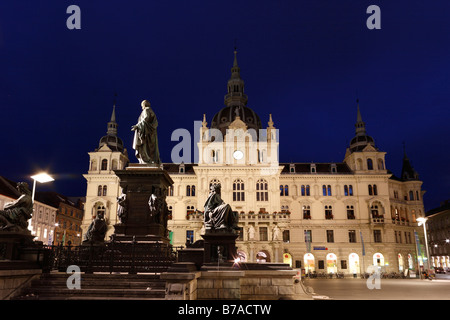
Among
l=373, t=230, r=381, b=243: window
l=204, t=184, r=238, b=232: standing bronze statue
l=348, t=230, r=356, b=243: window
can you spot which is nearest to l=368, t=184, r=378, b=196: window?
l=373, t=230, r=381, b=243: window

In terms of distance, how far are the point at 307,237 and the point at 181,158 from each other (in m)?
25.9

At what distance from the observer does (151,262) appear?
504 inches

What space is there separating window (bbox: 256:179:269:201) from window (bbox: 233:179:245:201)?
229 cm

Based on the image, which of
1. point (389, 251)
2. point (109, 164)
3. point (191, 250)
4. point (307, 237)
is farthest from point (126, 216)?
point (389, 251)

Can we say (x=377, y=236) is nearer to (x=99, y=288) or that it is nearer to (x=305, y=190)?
(x=305, y=190)

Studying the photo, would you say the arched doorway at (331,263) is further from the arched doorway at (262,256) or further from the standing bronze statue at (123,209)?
the standing bronze statue at (123,209)

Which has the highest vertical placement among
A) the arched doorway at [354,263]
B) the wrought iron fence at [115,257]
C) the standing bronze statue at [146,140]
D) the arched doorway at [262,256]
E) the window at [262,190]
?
the window at [262,190]

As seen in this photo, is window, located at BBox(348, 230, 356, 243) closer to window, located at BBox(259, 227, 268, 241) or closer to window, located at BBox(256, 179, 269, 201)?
window, located at BBox(256, 179, 269, 201)

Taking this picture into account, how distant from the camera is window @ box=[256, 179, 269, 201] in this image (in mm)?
51906

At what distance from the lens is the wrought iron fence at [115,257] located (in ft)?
40.9

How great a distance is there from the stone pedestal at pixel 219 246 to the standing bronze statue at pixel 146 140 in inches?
198

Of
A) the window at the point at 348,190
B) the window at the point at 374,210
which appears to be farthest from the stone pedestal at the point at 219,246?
the window at the point at 374,210

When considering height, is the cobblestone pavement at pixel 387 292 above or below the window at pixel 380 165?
below

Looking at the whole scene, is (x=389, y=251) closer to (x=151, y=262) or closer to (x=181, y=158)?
(x=181, y=158)
